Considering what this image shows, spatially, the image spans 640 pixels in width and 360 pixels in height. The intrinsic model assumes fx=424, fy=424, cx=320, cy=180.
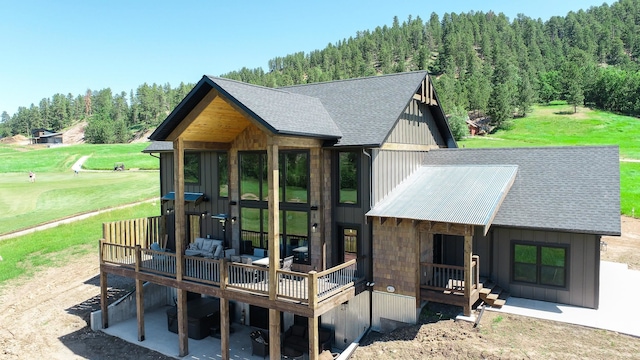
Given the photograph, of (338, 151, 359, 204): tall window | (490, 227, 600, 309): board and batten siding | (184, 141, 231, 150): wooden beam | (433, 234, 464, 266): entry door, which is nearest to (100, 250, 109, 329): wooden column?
(184, 141, 231, 150): wooden beam

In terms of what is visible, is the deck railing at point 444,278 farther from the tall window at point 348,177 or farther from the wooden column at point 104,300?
the wooden column at point 104,300

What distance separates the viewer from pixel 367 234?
514 inches

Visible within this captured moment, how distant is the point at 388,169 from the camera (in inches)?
542

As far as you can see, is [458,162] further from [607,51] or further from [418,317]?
[607,51]

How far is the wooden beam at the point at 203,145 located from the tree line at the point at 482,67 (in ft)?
151

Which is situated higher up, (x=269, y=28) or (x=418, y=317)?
(x=269, y=28)

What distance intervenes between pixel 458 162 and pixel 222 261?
962cm

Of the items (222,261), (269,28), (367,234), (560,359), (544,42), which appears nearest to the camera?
(560,359)

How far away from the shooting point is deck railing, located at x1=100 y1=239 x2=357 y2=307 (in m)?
11.1

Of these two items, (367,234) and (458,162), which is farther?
(458,162)

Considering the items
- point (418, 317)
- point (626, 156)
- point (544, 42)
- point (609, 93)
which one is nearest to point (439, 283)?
point (418, 317)

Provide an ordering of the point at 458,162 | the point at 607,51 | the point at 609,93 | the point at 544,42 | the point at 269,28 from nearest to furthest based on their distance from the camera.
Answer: the point at 458,162, the point at 269,28, the point at 609,93, the point at 607,51, the point at 544,42

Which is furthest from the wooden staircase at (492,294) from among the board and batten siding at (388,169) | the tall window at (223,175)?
the tall window at (223,175)

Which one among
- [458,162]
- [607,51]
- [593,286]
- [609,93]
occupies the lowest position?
[593,286]
